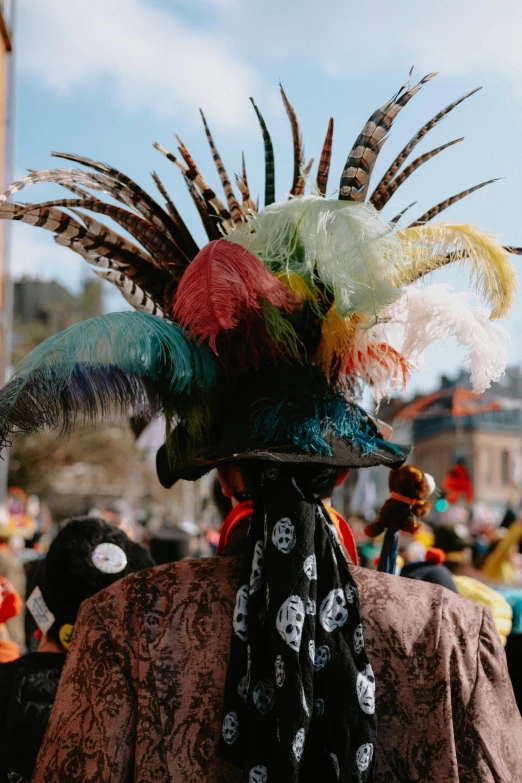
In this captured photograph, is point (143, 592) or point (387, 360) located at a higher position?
point (387, 360)

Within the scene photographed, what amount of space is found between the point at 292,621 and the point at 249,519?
0.39 m

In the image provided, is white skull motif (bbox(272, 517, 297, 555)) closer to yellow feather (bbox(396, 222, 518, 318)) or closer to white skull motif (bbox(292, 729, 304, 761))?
white skull motif (bbox(292, 729, 304, 761))

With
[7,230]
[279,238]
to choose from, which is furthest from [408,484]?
→ [7,230]

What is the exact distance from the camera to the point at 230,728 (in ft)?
5.37

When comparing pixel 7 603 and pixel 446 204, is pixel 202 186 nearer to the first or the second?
pixel 446 204

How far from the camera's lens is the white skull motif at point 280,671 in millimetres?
1614

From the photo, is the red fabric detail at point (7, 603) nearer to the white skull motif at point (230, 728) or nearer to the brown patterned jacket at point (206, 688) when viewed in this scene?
the brown patterned jacket at point (206, 688)

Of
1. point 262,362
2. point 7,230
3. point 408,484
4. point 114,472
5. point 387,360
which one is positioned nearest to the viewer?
point 262,362

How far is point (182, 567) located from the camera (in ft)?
5.92

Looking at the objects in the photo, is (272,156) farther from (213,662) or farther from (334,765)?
(334,765)

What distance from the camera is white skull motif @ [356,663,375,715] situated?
1.63m

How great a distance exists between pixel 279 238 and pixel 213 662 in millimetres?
902

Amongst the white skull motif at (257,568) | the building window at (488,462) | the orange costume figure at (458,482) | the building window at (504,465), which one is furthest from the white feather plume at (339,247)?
the building window at (504,465)

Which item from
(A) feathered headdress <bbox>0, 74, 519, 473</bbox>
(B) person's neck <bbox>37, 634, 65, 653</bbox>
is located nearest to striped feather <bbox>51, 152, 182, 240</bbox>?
(A) feathered headdress <bbox>0, 74, 519, 473</bbox>
